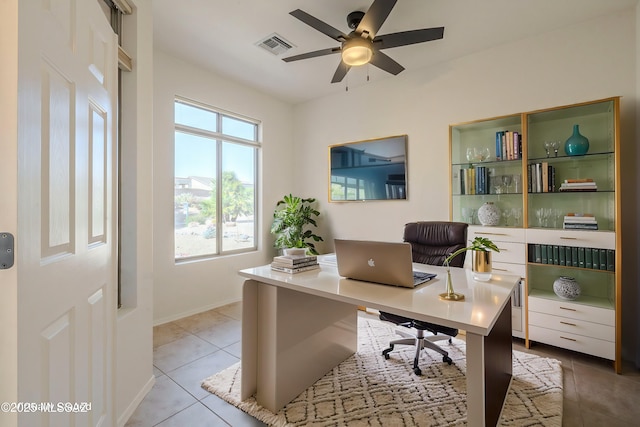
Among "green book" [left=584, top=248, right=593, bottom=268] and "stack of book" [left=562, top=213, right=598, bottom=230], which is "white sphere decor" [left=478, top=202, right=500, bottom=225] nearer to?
"stack of book" [left=562, top=213, right=598, bottom=230]

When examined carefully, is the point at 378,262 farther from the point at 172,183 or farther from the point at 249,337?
the point at 172,183

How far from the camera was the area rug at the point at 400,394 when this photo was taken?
5.43 ft

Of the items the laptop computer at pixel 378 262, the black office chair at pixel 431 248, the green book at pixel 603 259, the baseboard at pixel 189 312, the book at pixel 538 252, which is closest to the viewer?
the laptop computer at pixel 378 262

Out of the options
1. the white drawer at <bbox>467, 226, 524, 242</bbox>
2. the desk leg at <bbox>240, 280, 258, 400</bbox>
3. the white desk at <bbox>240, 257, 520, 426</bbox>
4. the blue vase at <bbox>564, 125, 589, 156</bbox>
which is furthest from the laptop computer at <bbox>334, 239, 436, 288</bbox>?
the blue vase at <bbox>564, 125, 589, 156</bbox>

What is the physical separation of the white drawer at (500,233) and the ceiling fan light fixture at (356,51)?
73.5 inches

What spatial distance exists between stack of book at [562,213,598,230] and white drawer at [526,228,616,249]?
6 cm

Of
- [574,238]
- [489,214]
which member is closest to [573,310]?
[574,238]

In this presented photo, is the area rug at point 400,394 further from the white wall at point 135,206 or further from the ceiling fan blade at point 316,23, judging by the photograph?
the ceiling fan blade at point 316,23

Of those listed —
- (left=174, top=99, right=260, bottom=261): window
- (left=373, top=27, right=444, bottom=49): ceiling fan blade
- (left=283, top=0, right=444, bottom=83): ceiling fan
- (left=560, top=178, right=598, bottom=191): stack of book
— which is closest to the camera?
(left=283, top=0, right=444, bottom=83): ceiling fan

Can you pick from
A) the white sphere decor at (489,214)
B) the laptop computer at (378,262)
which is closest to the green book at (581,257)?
the white sphere decor at (489,214)

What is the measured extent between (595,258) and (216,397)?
301 centimetres

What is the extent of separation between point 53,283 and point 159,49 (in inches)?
117

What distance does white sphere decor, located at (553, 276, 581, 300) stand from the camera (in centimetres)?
242

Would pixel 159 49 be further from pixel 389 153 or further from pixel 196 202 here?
pixel 389 153
